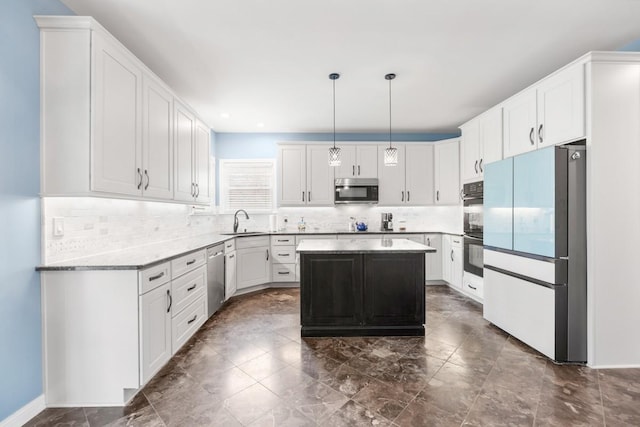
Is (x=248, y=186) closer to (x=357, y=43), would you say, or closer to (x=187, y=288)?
(x=187, y=288)

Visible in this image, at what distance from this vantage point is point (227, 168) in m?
5.24

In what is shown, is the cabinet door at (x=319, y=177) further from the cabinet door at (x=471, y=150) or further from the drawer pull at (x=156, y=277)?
the drawer pull at (x=156, y=277)

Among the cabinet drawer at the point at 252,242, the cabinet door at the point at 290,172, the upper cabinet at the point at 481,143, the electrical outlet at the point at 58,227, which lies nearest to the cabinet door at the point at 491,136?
the upper cabinet at the point at 481,143

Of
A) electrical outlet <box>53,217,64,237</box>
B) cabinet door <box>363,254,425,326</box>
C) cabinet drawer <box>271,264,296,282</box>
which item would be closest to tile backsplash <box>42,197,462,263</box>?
electrical outlet <box>53,217,64,237</box>

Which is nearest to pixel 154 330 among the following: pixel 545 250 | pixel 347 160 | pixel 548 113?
pixel 545 250

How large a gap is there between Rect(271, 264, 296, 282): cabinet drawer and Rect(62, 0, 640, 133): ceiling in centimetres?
255

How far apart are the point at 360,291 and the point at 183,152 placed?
248 cm

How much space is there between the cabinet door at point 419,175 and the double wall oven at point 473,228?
0.97 m

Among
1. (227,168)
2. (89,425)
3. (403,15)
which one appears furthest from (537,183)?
(227,168)

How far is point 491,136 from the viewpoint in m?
3.39

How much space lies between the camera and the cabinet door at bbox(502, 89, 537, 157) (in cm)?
273

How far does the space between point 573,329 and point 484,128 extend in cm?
237

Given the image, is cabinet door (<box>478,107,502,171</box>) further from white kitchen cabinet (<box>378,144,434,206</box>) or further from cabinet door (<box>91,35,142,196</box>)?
cabinet door (<box>91,35,142,196</box>)

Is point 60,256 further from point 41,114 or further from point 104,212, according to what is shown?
point 41,114
